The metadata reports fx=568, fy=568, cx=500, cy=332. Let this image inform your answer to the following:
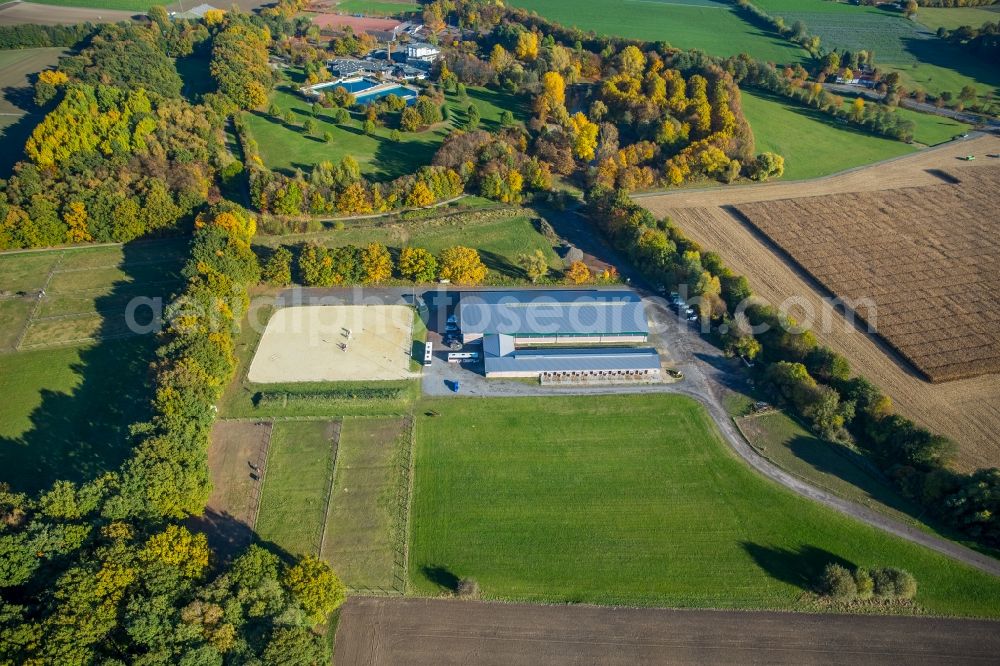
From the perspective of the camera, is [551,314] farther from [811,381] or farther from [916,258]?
[916,258]

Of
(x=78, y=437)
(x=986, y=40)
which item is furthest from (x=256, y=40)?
(x=986, y=40)

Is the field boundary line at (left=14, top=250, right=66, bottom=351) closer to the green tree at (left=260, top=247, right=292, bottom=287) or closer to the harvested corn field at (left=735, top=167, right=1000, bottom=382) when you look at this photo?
the green tree at (left=260, top=247, right=292, bottom=287)

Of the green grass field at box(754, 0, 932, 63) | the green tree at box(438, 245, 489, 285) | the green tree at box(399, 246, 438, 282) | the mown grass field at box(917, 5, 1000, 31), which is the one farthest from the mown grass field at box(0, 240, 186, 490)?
the mown grass field at box(917, 5, 1000, 31)

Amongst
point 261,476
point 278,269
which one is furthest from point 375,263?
point 261,476

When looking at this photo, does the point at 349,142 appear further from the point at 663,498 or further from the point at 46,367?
the point at 663,498

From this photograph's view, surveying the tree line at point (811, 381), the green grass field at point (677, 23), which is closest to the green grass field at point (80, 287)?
the tree line at point (811, 381)

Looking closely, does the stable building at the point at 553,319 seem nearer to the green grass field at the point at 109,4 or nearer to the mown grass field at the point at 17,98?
the mown grass field at the point at 17,98
